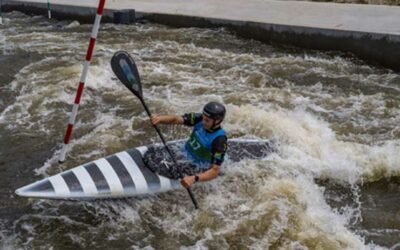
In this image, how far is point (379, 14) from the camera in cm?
889

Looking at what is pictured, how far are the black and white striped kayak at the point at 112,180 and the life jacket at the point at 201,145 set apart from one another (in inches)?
9.8

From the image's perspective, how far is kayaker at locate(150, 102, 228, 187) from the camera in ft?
13.6

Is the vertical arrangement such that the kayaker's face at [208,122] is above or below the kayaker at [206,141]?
above

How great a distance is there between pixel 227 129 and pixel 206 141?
162cm

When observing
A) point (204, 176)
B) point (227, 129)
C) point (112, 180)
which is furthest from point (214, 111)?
point (227, 129)

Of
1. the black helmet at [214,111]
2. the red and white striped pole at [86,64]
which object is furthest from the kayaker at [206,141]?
the red and white striped pole at [86,64]

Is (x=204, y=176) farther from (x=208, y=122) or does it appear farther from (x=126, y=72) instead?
(x=126, y=72)

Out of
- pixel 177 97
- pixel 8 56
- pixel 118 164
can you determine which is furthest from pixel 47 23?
pixel 118 164

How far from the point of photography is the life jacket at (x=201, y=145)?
4.33 metres

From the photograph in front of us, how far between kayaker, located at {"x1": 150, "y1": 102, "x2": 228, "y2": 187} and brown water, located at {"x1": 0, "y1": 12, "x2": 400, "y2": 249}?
34cm

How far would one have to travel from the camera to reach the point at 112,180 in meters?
4.34

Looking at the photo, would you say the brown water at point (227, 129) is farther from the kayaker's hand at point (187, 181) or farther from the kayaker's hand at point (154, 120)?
the kayaker's hand at point (154, 120)

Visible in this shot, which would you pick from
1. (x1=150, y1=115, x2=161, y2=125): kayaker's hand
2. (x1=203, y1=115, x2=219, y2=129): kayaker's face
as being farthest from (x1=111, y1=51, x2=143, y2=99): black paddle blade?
(x1=203, y1=115, x2=219, y2=129): kayaker's face

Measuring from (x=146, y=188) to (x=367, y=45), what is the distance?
4.98m
